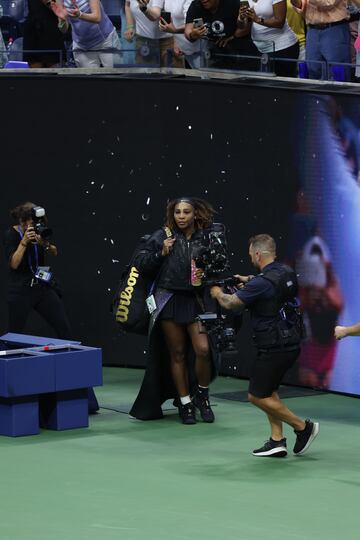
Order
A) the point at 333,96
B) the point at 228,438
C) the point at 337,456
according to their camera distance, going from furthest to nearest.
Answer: the point at 333,96
the point at 228,438
the point at 337,456

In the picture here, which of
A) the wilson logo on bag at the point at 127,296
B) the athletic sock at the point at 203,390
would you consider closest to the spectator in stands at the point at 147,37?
the wilson logo on bag at the point at 127,296

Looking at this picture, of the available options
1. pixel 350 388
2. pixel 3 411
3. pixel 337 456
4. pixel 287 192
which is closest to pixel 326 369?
pixel 350 388

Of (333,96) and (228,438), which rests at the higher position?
(333,96)

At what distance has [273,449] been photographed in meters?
10.6

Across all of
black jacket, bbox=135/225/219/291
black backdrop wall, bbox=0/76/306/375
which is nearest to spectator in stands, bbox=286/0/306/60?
black backdrop wall, bbox=0/76/306/375

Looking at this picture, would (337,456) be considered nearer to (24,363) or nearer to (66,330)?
(24,363)

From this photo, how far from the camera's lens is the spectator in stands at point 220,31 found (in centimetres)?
1386

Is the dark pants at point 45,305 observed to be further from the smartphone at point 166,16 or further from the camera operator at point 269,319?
the camera operator at point 269,319

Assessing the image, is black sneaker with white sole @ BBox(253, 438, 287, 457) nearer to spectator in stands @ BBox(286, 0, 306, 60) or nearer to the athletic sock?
the athletic sock

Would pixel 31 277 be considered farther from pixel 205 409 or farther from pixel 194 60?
pixel 194 60

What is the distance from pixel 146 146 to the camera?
14727 mm

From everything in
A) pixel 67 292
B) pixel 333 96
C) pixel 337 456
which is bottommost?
pixel 337 456

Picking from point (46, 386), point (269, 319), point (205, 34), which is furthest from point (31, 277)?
point (269, 319)

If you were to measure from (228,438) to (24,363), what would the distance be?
1.85 metres
